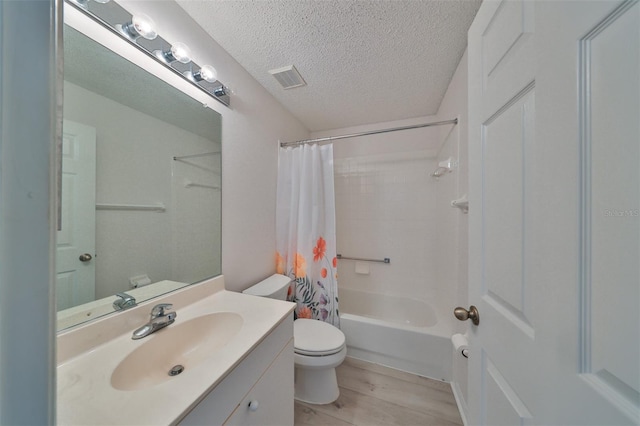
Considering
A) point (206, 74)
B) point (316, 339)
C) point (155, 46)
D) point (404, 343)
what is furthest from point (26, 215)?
point (404, 343)

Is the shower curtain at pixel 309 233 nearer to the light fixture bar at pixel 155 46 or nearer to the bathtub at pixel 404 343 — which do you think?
the bathtub at pixel 404 343

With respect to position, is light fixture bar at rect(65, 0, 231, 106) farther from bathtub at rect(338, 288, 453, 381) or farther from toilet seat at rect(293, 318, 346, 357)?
bathtub at rect(338, 288, 453, 381)

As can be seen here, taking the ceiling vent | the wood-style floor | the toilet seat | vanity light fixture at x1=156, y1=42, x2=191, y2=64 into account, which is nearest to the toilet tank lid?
the toilet seat

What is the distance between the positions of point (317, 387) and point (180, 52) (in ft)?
6.59

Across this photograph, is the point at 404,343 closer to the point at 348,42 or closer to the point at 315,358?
the point at 315,358

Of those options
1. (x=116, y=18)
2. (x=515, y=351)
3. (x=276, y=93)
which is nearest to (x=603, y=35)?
(x=515, y=351)

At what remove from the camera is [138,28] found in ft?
2.77

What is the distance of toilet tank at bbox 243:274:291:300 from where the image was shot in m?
1.43

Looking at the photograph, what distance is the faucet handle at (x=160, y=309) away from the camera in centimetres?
86

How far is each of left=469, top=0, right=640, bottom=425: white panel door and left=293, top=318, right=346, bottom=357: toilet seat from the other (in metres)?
0.83

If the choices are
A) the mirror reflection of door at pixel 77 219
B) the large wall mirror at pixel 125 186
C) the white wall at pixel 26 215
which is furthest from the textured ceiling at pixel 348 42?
the white wall at pixel 26 215

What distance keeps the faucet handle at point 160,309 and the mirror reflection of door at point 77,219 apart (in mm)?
197

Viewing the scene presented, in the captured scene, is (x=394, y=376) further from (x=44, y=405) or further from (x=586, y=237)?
(x=44, y=405)

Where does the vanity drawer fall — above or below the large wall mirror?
below
